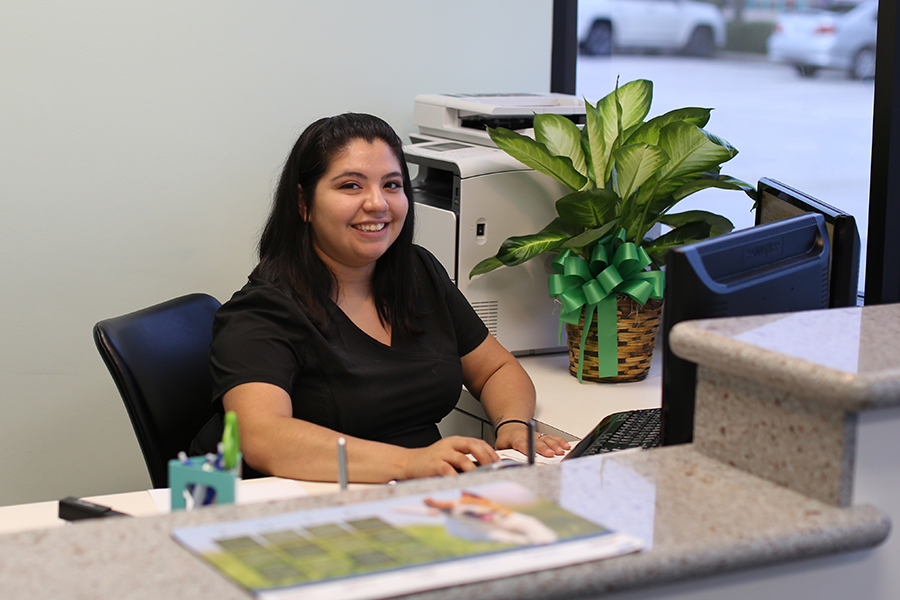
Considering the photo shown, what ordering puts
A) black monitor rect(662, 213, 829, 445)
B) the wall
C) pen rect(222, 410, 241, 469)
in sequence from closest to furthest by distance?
1. pen rect(222, 410, 241, 469)
2. black monitor rect(662, 213, 829, 445)
3. the wall

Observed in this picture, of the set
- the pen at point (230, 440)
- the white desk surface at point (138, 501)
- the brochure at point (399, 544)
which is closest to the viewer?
the brochure at point (399, 544)

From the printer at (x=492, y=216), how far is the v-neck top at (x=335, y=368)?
1.53ft

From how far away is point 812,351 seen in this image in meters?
0.91

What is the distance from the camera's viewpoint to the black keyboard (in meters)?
1.57

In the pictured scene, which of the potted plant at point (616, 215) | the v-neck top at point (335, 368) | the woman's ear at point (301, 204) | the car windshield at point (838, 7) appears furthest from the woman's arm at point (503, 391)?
the car windshield at point (838, 7)

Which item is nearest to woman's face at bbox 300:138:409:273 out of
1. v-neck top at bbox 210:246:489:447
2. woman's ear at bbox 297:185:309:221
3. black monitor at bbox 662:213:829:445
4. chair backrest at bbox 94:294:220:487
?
woman's ear at bbox 297:185:309:221

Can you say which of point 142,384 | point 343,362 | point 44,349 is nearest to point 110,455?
point 44,349

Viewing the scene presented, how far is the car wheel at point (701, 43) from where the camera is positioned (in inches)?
114

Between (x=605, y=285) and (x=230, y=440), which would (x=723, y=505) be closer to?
(x=230, y=440)

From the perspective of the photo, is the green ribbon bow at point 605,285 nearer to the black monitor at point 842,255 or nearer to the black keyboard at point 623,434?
the black keyboard at point 623,434

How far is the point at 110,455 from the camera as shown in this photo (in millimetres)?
2641

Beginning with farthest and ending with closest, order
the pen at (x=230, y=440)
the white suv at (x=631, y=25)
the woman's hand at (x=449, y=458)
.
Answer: the white suv at (x=631, y=25) → the woman's hand at (x=449, y=458) → the pen at (x=230, y=440)

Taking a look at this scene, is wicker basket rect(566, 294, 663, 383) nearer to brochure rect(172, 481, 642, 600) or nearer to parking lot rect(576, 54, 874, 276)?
parking lot rect(576, 54, 874, 276)

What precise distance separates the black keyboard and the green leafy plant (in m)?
0.49
